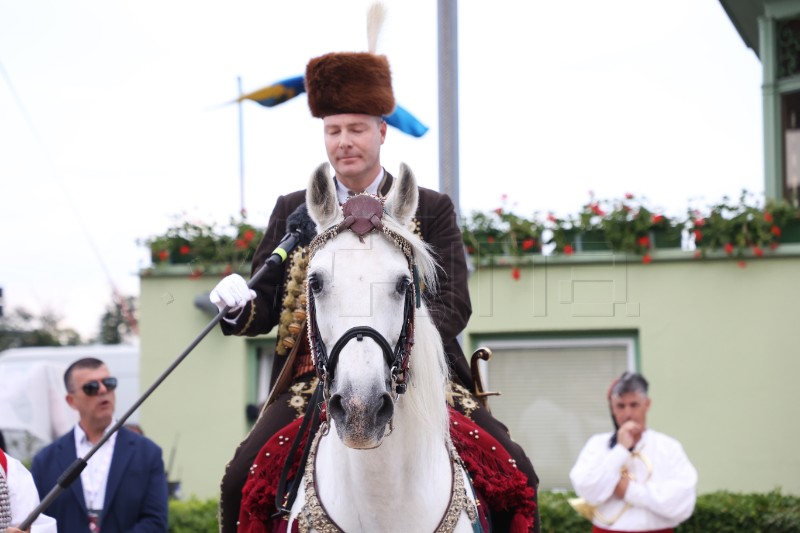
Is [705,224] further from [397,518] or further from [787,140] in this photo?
[397,518]

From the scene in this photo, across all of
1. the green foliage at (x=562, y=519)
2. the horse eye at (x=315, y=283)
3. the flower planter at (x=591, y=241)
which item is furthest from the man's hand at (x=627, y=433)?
the horse eye at (x=315, y=283)

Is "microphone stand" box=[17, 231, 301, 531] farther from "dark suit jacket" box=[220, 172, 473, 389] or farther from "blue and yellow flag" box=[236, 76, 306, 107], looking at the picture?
"blue and yellow flag" box=[236, 76, 306, 107]

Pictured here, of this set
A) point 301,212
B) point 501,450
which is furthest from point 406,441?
point 301,212

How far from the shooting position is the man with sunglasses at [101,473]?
7.20 meters

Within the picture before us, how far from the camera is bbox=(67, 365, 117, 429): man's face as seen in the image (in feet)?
24.3

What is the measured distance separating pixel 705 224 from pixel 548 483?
3.03 m

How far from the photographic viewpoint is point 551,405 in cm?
1102

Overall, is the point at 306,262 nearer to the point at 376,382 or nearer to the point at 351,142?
the point at 351,142

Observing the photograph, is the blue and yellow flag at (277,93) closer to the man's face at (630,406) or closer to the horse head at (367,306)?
the man's face at (630,406)

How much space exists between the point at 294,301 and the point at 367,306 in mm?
1287

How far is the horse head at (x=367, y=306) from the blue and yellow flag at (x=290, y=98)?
3619 mm

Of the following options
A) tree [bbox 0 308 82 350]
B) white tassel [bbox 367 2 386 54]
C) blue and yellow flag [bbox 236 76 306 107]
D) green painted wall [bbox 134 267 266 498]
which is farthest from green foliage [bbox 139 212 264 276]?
tree [bbox 0 308 82 350]

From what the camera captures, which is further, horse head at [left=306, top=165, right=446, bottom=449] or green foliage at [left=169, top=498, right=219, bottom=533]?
green foliage at [left=169, top=498, right=219, bottom=533]

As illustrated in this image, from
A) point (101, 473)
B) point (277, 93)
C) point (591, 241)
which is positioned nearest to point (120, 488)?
point (101, 473)
